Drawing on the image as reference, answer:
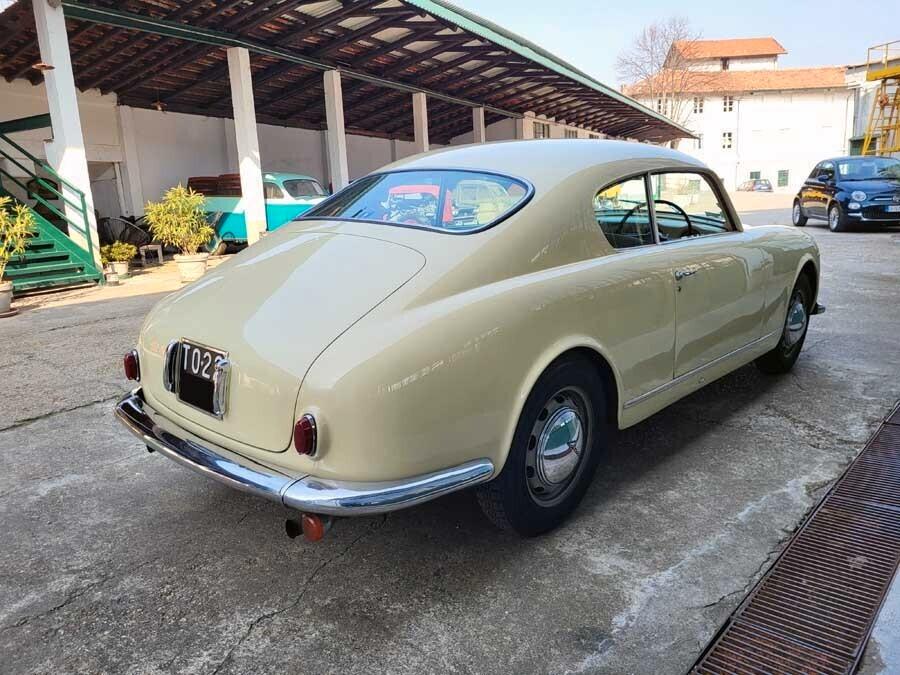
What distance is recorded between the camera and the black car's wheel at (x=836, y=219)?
1409cm

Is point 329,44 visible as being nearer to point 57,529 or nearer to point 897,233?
point 897,233

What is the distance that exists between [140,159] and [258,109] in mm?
4076

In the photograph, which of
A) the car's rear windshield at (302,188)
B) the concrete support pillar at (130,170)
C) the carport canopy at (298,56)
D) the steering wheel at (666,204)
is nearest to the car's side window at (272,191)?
the car's rear windshield at (302,188)

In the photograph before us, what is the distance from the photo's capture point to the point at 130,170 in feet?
55.6

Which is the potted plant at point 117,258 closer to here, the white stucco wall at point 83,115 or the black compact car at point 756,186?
the white stucco wall at point 83,115

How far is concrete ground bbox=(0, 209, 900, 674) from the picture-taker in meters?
2.06

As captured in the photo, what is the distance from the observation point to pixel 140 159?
17.3 m

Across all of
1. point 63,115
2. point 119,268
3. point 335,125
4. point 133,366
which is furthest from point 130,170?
point 133,366

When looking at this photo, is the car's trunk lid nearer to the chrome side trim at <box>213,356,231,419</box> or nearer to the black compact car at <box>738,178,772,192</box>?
the chrome side trim at <box>213,356,231,419</box>

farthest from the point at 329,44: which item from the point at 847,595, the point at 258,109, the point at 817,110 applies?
the point at 817,110

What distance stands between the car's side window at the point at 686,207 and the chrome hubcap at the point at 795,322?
95cm

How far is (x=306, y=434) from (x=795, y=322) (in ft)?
12.7

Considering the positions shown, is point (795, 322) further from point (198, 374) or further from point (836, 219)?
point (836, 219)

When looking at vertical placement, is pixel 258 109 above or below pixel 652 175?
A: above
